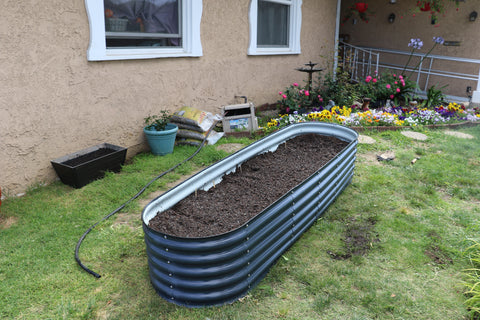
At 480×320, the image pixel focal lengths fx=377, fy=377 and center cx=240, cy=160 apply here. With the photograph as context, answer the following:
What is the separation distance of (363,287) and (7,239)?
9.12 feet

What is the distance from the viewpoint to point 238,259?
225 centimetres

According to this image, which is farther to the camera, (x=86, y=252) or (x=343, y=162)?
(x=343, y=162)

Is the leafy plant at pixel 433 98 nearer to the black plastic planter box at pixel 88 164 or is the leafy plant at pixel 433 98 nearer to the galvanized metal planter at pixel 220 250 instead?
the galvanized metal planter at pixel 220 250

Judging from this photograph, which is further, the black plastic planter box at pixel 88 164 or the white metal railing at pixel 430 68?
the white metal railing at pixel 430 68

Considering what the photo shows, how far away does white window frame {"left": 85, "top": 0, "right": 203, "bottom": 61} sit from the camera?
166 inches

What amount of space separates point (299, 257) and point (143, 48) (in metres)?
3.53

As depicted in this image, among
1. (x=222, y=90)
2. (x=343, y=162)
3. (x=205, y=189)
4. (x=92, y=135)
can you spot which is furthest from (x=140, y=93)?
(x=343, y=162)

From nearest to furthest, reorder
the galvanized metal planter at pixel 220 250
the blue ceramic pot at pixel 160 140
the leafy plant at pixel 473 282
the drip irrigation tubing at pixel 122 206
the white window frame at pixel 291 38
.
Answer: the galvanized metal planter at pixel 220 250, the leafy plant at pixel 473 282, the drip irrigation tubing at pixel 122 206, the blue ceramic pot at pixel 160 140, the white window frame at pixel 291 38

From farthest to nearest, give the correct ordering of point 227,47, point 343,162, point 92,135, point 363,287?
point 227,47
point 92,135
point 343,162
point 363,287

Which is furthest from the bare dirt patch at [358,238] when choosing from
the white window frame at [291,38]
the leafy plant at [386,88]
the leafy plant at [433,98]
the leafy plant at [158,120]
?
the leafy plant at [433,98]

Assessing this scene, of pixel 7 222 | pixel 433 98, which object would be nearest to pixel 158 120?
pixel 7 222

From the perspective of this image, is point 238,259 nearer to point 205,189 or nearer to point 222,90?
point 205,189

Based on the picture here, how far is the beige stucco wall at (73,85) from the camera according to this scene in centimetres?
368

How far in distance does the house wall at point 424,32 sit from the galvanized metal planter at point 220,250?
7583 mm
